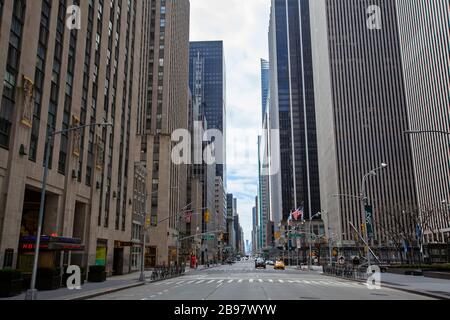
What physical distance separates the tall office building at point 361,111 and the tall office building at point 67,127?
97.0 metres

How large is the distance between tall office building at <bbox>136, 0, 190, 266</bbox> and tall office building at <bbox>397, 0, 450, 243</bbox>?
5653 centimetres

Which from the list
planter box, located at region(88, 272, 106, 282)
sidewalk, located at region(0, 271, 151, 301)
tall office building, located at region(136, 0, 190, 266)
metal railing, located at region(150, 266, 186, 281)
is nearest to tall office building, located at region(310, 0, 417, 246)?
tall office building, located at region(136, 0, 190, 266)

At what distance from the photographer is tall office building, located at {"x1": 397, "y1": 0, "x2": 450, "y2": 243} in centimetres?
9525

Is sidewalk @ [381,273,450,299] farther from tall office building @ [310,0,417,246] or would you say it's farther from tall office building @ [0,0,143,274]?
tall office building @ [310,0,417,246]

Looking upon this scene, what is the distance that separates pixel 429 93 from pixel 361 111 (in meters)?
35.5

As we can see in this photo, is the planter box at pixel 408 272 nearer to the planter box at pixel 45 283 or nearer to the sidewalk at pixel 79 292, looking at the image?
the sidewalk at pixel 79 292

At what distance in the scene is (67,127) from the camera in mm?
35594

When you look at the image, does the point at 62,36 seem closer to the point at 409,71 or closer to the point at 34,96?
the point at 34,96

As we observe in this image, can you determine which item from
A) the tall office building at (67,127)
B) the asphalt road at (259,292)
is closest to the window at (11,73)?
the tall office building at (67,127)

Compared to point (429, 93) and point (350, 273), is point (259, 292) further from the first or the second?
point (429, 93)

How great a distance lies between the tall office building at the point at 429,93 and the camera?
95.2 metres

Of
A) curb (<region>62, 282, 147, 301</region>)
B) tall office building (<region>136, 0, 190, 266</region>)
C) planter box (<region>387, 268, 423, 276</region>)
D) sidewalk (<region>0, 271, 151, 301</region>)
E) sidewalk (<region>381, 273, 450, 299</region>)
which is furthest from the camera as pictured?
tall office building (<region>136, 0, 190, 266</region>)

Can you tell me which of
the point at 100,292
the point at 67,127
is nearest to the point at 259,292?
the point at 100,292
